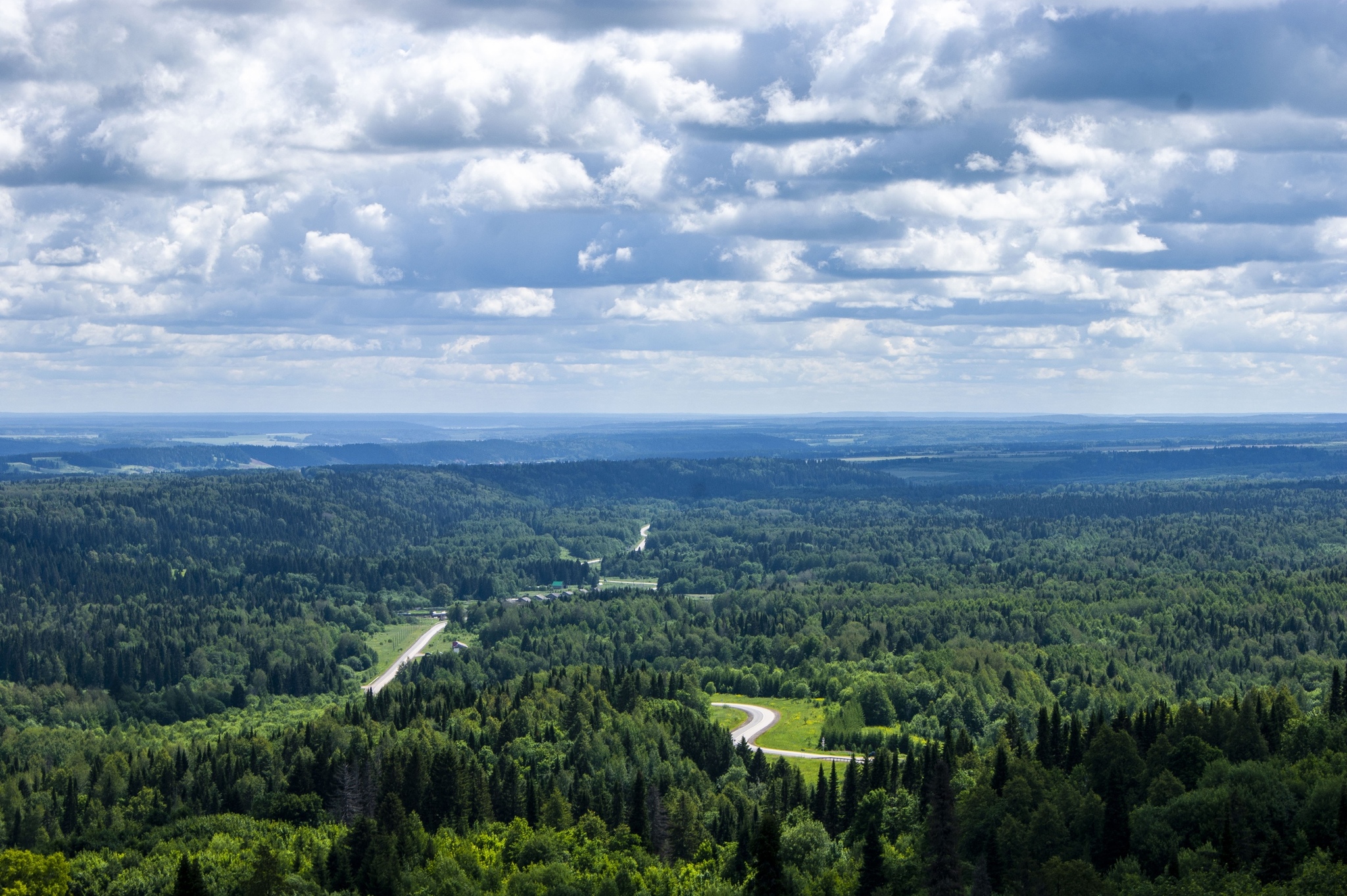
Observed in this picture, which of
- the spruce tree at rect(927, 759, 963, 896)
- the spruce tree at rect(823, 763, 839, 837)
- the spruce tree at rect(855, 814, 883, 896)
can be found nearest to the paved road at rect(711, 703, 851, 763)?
the spruce tree at rect(823, 763, 839, 837)

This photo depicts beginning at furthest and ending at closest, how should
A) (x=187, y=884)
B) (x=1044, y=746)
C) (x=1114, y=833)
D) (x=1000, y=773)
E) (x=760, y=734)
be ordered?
(x=760, y=734)
(x=1044, y=746)
(x=1000, y=773)
(x=1114, y=833)
(x=187, y=884)

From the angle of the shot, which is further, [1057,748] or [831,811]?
[1057,748]

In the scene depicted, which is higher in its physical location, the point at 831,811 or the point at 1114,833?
the point at 1114,833

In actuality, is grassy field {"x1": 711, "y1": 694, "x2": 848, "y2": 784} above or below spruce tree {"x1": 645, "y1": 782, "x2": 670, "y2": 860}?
below

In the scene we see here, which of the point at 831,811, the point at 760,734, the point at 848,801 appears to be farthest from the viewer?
the point at 760,734

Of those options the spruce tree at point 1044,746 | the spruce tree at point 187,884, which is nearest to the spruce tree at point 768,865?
the spruce tree at point 187,884

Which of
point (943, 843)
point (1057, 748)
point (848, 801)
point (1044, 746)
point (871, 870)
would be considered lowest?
point (848, 801)

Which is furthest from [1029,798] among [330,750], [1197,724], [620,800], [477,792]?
[330,750]

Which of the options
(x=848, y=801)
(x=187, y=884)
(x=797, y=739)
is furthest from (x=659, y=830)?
(x=797, y=739)

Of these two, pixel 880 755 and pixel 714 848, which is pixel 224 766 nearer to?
pixel 714 848

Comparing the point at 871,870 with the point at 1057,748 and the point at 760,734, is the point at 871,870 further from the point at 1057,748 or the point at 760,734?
the point at 760,734

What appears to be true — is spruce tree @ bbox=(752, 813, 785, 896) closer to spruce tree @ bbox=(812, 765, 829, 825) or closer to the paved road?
spruce tree @ bbox=(812, 765, 829, 825)
